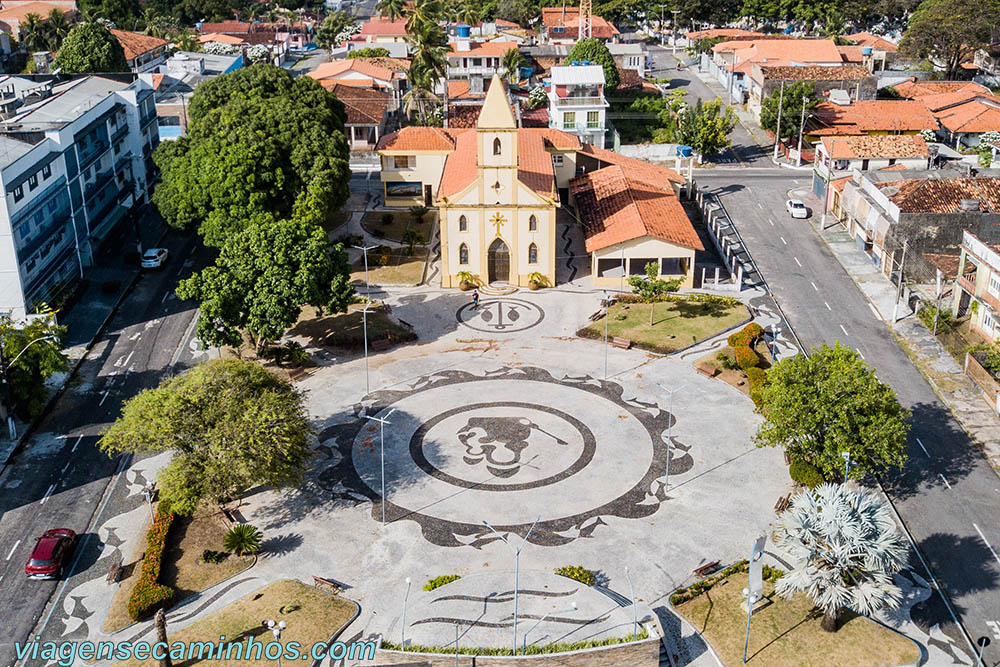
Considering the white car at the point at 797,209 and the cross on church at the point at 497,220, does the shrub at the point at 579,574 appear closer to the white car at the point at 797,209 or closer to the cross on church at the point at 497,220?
the cross on church at the point at 497,220

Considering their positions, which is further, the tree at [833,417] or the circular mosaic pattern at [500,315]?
the circular mosaic pattern at [500,315]

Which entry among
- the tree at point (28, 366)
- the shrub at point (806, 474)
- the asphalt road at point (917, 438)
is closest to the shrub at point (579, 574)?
the shrub at point (806, 474)

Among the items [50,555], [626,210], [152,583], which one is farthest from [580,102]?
[50,555]

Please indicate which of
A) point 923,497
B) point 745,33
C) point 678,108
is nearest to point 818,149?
point 678,108

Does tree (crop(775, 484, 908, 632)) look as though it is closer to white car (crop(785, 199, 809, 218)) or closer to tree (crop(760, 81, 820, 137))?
white car (crop(785, 199, 809, 218))

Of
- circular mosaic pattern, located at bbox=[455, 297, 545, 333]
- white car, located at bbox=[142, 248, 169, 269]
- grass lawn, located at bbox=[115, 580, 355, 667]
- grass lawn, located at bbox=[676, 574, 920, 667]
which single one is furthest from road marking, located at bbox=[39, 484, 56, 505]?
grass lawn, located at bbox=[676, 574, 920, 667]

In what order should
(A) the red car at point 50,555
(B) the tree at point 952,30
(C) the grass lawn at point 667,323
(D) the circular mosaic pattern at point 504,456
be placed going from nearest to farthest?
(A) the red car at point 50,555, (D) the circular mosaic pattern at point 504,456, (C) the grass lawn at point 667,323, (B) the tree at point 952,30

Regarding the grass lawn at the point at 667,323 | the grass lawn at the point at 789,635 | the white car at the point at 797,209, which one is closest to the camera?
the grass lawn at the point at 789,635

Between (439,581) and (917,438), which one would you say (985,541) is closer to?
(917,438)
